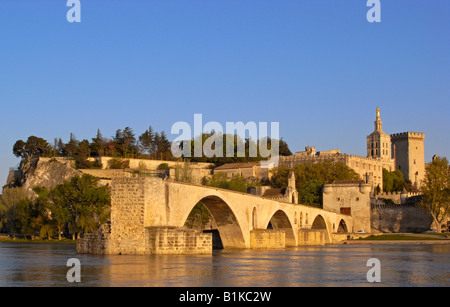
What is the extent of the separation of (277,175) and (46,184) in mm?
35528

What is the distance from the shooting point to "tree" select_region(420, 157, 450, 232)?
83375 millimetres

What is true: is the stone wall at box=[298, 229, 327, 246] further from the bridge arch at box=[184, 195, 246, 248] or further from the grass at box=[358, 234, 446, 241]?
the bridge arch at box=[184, 195, 246, 248]

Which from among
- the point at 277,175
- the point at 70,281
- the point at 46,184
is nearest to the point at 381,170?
the point at 277,175

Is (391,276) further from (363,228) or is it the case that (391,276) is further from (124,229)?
(363,228)

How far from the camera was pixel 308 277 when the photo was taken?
90.1ft

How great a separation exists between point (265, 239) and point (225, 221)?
479cm

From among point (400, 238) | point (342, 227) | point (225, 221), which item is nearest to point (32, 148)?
point (342, 227)

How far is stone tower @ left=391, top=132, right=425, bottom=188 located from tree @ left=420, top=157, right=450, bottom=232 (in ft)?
156

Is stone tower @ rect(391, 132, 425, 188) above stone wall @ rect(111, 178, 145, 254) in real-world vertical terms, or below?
above

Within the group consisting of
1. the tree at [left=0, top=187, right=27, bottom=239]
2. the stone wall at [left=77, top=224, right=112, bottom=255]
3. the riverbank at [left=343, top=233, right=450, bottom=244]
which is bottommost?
the riverbank at [left=343, top=233, right=450, bottom=244]

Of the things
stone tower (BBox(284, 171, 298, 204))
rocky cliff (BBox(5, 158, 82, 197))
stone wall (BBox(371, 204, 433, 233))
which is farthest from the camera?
rocky cliff (BBox(5, 158, 82, 197))

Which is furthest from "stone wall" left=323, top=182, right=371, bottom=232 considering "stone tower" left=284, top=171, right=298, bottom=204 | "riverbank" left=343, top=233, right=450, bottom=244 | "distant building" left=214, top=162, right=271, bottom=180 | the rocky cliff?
the rocky cliff

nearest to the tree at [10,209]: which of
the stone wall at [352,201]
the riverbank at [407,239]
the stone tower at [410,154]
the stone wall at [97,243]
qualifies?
the stone wall at [97,243]

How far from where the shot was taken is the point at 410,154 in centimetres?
13425
